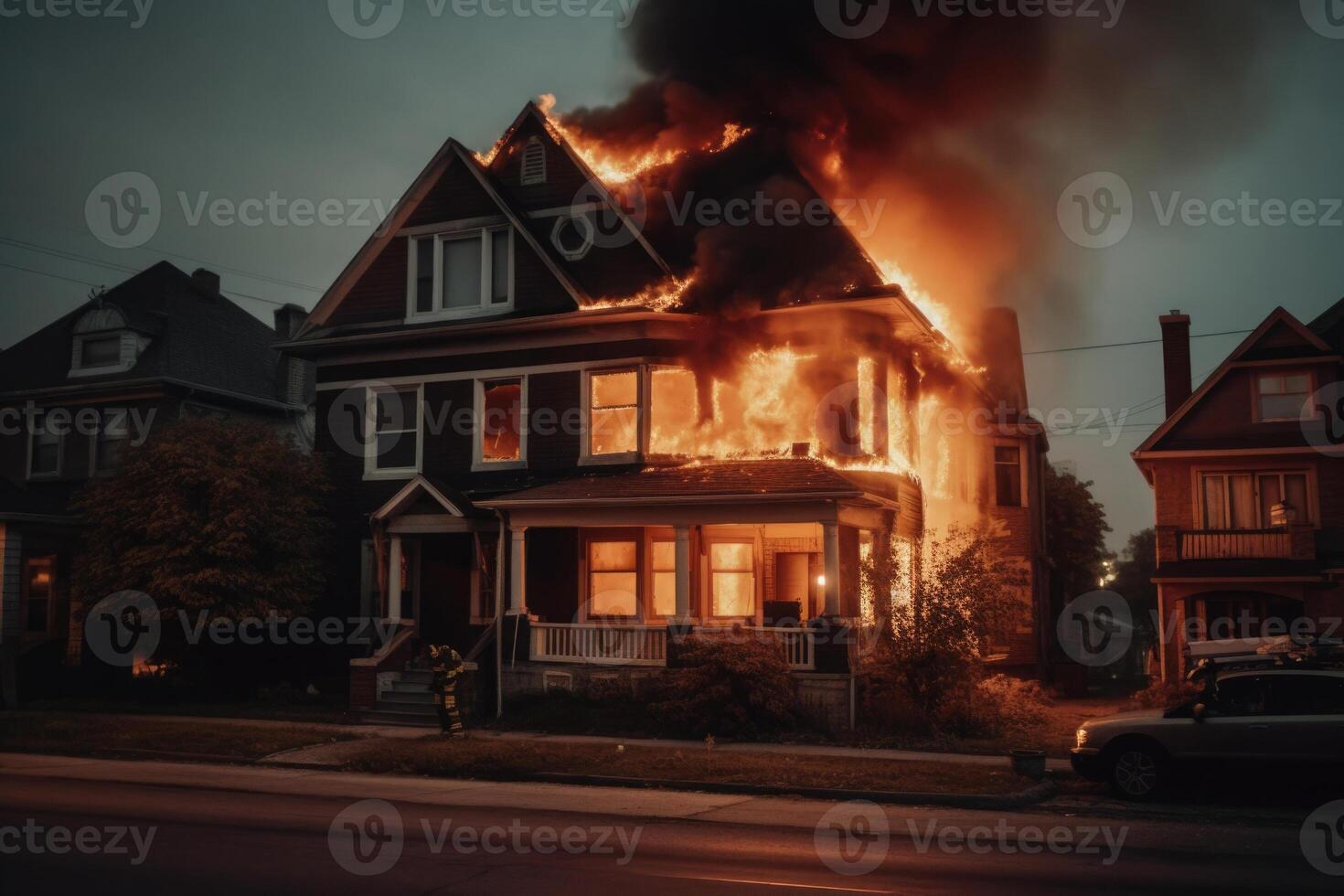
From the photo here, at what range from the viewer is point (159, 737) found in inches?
743

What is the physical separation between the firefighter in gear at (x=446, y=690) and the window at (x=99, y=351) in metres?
15.7

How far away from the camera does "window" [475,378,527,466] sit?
2523 cm

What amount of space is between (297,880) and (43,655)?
22.0 metres

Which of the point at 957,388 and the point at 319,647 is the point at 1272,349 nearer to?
the point at 957,388

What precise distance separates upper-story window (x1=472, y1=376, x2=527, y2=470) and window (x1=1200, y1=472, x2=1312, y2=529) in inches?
688

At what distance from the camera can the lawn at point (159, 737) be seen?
1820 centimetres

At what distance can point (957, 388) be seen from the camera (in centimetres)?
2900

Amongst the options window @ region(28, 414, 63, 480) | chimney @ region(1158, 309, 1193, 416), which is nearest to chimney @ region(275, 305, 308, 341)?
window @ region(28, 414, 63, 480)

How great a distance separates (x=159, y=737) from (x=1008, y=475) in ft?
72.7

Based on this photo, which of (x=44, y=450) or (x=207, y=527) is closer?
(x=207, y=527)

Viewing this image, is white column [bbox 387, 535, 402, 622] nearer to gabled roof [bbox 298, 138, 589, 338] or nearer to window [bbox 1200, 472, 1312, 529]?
gabled roof [bbox 298, 138, 589, 338]

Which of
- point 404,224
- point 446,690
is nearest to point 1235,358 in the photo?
point 404,224

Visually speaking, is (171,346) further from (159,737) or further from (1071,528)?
(1071,528)

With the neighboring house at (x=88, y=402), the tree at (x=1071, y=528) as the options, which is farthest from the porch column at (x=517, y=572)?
the tree at (x=1071, y=528)
